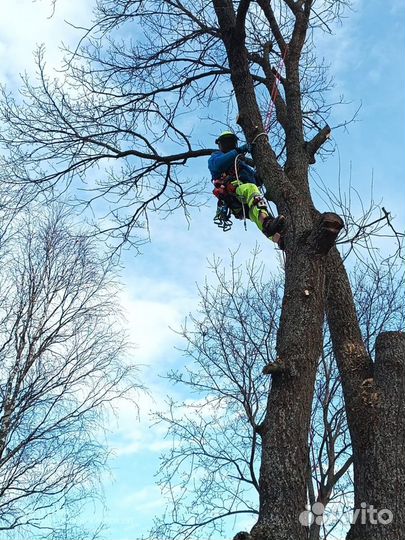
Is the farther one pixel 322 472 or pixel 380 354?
pixel 322 472

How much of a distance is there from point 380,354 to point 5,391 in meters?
6.54

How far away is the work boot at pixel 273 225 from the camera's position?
3.90 m

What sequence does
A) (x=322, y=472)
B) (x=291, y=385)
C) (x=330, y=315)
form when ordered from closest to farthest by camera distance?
(x=291, y=385) → (x=330, y=315) → (x=322, y=472)

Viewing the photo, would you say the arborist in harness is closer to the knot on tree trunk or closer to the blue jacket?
the blue jacket

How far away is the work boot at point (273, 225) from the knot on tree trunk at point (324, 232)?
0.40 metres

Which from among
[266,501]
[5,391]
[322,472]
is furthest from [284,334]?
[5,391]

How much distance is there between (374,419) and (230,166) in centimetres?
281

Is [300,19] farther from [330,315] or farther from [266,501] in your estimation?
[266,501]

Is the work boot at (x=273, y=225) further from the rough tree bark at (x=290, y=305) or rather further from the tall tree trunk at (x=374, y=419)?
the tall tree trunk at (x=374, y=419)

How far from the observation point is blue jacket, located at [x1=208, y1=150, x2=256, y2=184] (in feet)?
17.3

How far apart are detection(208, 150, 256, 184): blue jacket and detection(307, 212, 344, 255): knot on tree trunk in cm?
192

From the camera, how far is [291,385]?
3.06 m

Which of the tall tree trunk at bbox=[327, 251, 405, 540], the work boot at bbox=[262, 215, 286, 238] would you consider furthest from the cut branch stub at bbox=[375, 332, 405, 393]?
the work boot at bbox=[262, 215, 286, 238]

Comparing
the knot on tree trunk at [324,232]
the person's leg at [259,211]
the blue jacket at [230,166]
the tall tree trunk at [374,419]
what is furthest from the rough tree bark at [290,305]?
the blue jacket at [230,166]
